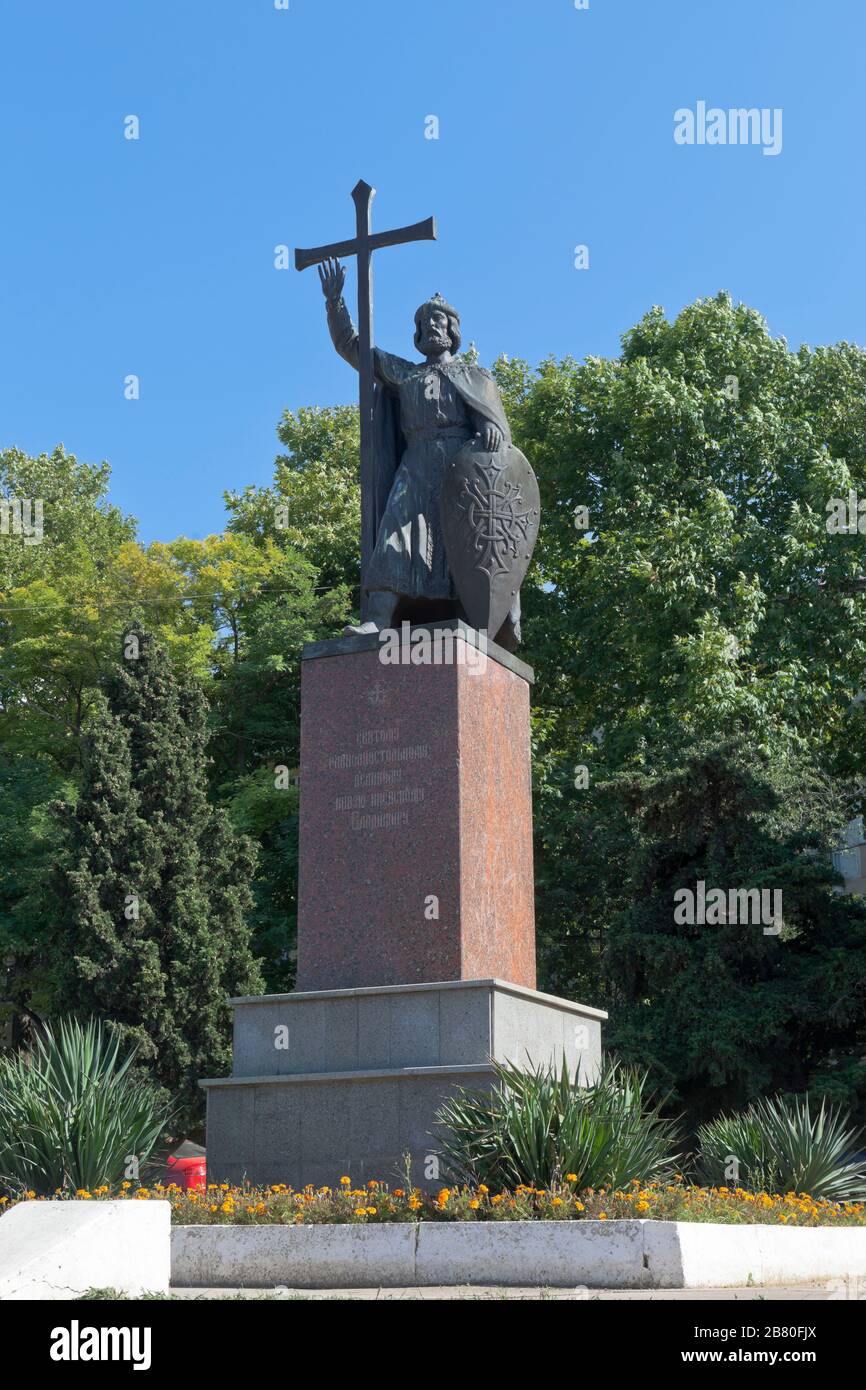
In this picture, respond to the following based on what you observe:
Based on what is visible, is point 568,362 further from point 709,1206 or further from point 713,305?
point 709,1206

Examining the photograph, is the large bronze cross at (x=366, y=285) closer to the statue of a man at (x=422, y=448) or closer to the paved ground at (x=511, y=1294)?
the statue of a man at (x=422, y=448)

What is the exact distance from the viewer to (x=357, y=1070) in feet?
35.1

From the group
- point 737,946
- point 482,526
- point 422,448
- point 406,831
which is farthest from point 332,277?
point 737,946

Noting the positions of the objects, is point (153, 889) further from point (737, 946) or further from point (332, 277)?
point (332, 277)

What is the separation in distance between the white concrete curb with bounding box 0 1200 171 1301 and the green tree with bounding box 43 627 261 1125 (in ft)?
55.1

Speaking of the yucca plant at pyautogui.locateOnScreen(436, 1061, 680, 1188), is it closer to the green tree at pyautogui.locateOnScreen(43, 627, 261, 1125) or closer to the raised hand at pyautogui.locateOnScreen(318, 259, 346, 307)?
the raised hand at pyautogui.locateOnScreen(318, 259, 346, 307)

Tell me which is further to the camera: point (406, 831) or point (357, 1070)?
point (406, 831)

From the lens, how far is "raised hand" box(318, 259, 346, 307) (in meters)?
13.7

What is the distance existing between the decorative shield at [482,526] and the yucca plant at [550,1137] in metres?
4.43

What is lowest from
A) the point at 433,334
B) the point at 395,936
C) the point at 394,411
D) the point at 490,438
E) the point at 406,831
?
the point at 395,936

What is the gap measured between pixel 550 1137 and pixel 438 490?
19.1 feet

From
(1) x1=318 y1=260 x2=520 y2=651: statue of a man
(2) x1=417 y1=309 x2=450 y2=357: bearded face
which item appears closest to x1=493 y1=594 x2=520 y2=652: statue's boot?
(1) x1=318 y1=260 x2=520 y2=651: statue of a man

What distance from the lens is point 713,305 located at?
3061cm
